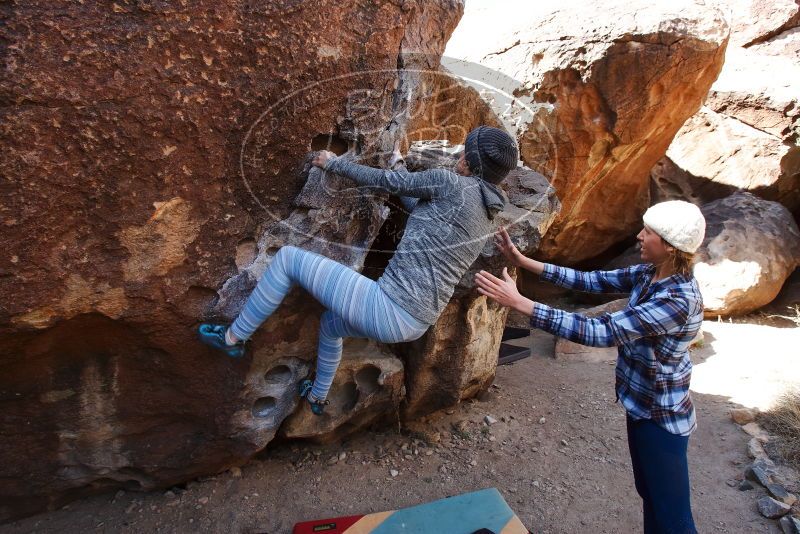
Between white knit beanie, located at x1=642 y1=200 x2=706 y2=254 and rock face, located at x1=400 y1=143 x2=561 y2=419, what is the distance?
103cm

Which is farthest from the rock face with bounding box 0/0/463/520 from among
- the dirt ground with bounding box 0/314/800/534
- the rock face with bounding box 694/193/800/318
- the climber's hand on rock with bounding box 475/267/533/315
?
the rock face with bounding box 694/193/800/318

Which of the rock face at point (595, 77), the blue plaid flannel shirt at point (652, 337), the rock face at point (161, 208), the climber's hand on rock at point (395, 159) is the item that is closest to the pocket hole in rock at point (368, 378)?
the rock face at point (161, 208)

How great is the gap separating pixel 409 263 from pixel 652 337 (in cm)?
88

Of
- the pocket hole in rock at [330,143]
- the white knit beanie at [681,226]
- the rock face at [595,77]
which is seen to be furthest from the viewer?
the rock face at [595,77]

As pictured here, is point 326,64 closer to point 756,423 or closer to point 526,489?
point 526,489

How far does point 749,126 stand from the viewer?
19.4ft

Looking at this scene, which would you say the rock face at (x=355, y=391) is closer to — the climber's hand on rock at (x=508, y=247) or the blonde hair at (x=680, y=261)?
the climber's hand on rock at (x=508, y=247)

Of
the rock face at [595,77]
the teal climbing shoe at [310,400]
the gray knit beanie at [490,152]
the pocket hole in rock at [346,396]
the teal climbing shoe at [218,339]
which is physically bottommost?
the pocket hole in rock at [346,396]

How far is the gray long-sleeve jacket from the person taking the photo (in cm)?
195

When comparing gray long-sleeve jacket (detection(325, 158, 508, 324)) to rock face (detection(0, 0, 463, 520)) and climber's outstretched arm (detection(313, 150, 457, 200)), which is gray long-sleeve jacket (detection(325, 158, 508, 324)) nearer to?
climber's outstretched arm (detection(313, 150, 457, 200))

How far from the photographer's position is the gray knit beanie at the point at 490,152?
1989 millimetres

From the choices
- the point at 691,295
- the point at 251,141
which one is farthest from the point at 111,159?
the point at 691,295

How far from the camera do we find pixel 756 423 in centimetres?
323

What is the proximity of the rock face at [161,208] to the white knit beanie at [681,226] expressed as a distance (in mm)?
1224
